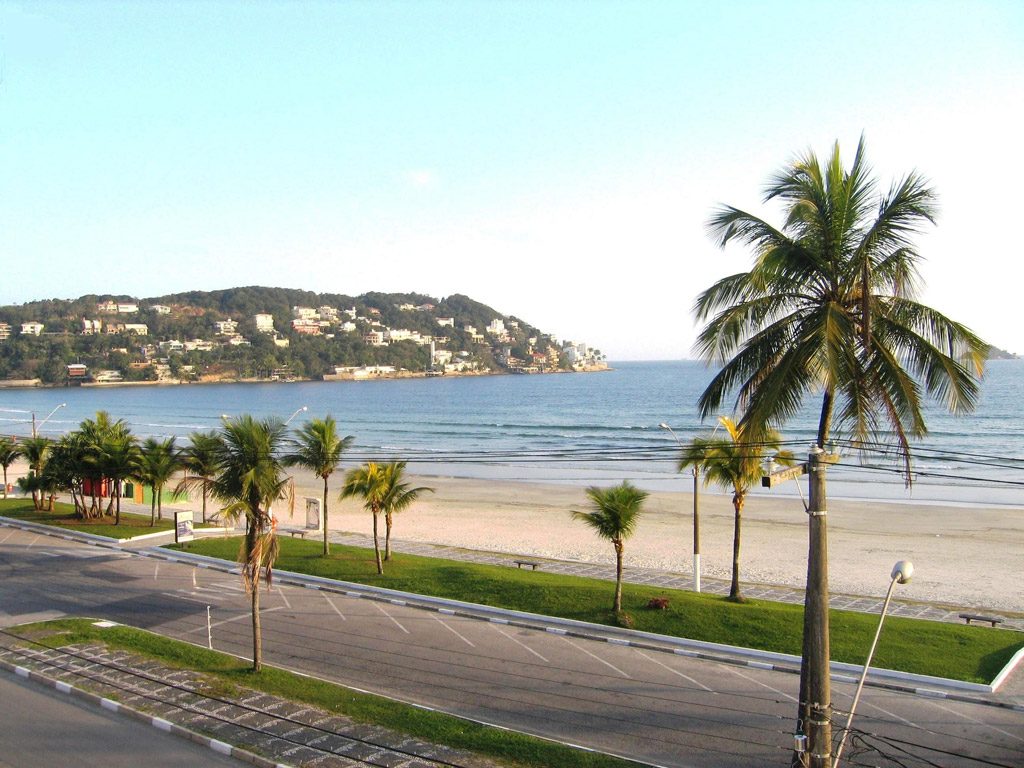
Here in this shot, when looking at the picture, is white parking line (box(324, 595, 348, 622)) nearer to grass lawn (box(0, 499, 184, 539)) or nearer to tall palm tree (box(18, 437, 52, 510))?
grass lawn (box(0, 499, 184, 539))

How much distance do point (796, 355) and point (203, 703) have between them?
1001cm

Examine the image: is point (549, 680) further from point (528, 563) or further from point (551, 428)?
point (551, 428)

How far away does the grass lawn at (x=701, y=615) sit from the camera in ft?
45.7

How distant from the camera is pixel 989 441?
183ft

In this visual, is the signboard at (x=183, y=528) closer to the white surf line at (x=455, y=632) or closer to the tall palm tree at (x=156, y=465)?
the tall palm tree at (x=156, y=465)

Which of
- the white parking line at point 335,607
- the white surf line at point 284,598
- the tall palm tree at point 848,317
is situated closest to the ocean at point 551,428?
the tall palm tree at point 848,317

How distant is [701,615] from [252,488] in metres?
9.37

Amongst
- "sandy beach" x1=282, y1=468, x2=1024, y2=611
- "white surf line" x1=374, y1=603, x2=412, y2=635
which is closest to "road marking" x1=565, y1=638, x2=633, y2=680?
"white surf line" x1=374, y1=603, x2=412, y2=635

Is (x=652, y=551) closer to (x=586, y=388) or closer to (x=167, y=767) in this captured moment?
(x=167, y=767)

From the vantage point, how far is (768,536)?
3048 cm

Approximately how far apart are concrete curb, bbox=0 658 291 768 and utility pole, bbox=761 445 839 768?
6.23m

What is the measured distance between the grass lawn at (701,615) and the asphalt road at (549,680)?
3.80ft

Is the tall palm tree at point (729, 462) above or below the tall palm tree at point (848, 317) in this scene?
below

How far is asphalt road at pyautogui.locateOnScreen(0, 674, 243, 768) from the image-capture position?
998 centimetres
